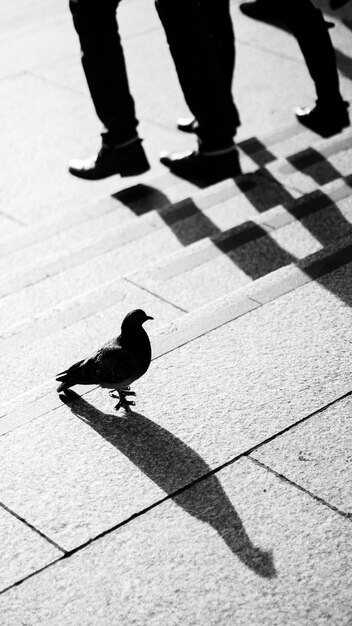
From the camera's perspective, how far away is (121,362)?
3.86 meters

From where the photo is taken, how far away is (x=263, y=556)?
10.4ft

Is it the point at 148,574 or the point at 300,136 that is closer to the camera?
the point at 148,574

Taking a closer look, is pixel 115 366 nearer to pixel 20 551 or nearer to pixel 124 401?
pixel 124 401

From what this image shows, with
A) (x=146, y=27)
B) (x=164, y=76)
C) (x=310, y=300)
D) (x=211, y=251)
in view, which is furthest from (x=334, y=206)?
(x=146, y=27)

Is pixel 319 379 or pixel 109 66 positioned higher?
pixel 109 66

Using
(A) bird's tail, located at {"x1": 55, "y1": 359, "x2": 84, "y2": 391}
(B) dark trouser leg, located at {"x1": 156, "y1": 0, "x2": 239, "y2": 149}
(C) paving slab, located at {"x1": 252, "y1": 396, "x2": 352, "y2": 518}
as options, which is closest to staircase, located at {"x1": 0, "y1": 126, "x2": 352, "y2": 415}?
(A) bird's tail, located at {"x1": 55, "y1": 359, "x2": 84, "y2": 391}

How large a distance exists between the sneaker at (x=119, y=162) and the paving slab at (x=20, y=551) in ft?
11.0

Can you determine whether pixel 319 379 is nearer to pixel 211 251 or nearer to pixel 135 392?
pixel 135 392

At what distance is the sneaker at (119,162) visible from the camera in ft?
20.7

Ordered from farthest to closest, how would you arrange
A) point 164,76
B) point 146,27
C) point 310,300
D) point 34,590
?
point 146,27
point 164,76
point 310,300
point 34,590

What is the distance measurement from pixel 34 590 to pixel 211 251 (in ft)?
8.74

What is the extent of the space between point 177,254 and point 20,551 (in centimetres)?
242

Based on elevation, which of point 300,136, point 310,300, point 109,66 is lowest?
point 300,136

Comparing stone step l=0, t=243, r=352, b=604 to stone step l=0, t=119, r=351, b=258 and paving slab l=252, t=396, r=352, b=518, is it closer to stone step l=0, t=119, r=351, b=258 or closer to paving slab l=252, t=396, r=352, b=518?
paving slab l=252, t=396, r=352, b=518
